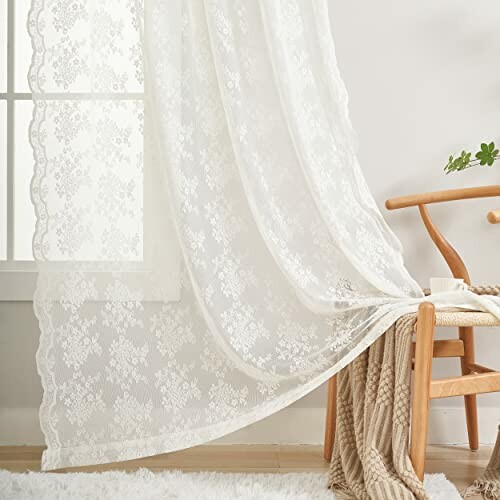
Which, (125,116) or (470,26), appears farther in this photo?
(470,26)

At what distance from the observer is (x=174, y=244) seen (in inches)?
68.4

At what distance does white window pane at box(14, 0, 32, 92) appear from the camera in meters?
2.14

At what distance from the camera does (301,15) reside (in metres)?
1.84

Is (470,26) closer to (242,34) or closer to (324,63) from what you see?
(324,63)

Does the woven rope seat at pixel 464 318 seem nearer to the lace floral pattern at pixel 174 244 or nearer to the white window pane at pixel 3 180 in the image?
the lace floral pattern at pixel 174 244

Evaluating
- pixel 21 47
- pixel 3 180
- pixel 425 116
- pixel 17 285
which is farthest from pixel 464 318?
pixel 21 47

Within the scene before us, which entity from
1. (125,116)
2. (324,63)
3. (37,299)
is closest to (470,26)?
(324,63)

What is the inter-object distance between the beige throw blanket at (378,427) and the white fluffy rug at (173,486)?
87 mm

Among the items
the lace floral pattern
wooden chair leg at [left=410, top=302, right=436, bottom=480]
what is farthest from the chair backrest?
wooden chair leg at [left=410, top=302, right=436, bottom=480]

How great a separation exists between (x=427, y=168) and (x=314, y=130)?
541 mm

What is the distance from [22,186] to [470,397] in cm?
140

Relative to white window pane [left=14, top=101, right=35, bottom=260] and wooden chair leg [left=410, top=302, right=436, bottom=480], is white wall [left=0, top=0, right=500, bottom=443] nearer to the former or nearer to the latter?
wooden chair leg [left=410, top=302, right=436, bottom=480]

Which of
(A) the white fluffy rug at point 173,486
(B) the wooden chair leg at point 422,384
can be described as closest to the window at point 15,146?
(A) the white fluffy rug at point 173,486

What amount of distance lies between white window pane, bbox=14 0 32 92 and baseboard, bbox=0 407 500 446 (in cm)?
97
